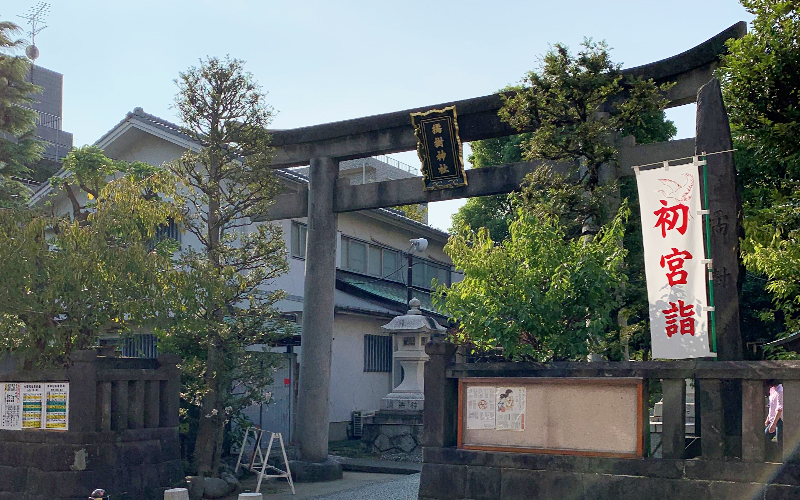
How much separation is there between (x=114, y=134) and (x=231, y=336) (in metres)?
11.1

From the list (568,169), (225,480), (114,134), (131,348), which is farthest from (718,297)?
(114,134)

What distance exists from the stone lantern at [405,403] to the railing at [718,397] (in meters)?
10.8

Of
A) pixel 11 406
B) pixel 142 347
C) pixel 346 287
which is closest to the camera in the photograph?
pixel 11 406

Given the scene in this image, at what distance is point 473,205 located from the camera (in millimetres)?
28938

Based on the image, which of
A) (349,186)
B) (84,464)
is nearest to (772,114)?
(349,186)

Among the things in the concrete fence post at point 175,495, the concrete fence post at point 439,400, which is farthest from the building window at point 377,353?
the concrete fence post at point 175,495

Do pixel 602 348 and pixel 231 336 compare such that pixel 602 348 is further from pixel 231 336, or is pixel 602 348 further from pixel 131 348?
pixel 131 348

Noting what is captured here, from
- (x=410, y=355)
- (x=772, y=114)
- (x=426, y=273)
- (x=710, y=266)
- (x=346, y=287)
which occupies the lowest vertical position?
(x=410, y=355)

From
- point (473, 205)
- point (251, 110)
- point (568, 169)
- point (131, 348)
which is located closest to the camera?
point (568, 169)

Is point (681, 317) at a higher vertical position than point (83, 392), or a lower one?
higher

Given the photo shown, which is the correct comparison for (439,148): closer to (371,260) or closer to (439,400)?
(439,400)

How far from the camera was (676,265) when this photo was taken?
9.60 metres

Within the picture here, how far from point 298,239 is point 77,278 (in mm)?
11117

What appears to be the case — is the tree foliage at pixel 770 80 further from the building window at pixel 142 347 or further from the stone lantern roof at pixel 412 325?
the building window at pixel 142 347
